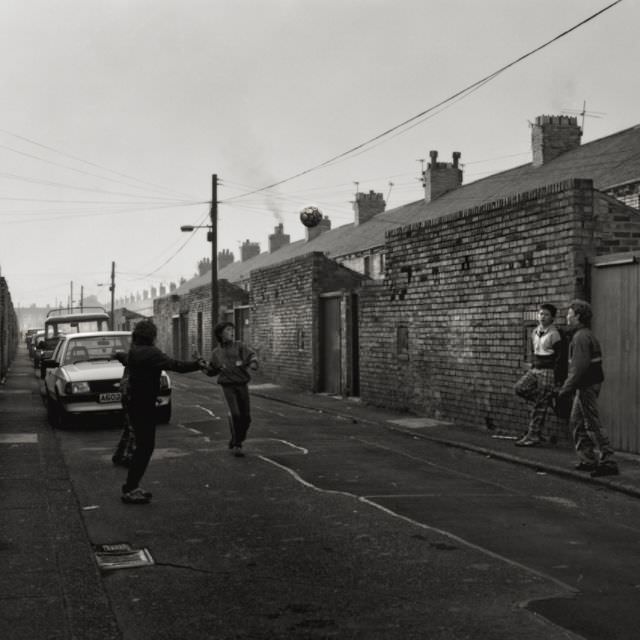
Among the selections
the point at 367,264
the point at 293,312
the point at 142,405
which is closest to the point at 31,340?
the point at 367,264

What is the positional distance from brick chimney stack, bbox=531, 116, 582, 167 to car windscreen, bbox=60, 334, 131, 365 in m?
21.0

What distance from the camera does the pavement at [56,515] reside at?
4465 millimetres

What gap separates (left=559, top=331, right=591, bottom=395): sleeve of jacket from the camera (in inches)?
351

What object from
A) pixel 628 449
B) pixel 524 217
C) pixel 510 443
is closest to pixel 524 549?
pixel 628 449

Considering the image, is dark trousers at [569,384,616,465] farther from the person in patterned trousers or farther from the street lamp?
the street lamp

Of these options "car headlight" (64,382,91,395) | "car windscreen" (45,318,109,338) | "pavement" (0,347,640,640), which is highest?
"car windscreen" (45,318,109,338)

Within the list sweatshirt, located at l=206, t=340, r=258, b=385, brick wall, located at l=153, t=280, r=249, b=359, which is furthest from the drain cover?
brick wall, located at l=153, t=280, r=249, b=359

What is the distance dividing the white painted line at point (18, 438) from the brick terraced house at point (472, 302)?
22.3ft

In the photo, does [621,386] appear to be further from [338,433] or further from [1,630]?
[1,630]

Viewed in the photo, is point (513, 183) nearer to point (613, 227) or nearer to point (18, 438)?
point (613, 227)

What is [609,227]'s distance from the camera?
1099 cm

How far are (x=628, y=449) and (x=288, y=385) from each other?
47.3 ft

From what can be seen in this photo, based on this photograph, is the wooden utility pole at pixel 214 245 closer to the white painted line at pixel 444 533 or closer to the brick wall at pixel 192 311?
the brick wall at pixel 192 311

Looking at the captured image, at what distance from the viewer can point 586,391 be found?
9000mm
